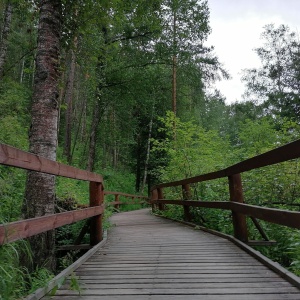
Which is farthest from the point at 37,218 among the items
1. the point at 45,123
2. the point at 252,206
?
the point at 252,206

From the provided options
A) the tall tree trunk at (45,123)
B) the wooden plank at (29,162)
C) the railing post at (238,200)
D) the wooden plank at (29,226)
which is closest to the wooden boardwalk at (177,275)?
the railing post at (238,200)

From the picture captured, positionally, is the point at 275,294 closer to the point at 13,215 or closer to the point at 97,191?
the point at 97,191

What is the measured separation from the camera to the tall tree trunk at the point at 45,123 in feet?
14.1

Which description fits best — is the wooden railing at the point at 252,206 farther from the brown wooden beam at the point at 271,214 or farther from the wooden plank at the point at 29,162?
the wooden plank at the point at 29,162

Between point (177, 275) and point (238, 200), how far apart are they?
1872mm

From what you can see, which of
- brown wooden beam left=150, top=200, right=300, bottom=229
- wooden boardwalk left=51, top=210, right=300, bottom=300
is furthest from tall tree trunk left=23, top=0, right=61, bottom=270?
brown wooden beam left=150, top=200, right=300, bottom=229

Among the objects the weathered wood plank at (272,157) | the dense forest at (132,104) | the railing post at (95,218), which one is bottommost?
the railing post at (95,218)

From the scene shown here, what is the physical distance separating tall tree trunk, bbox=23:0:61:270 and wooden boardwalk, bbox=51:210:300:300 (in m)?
0.65

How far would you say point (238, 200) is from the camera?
4.75 m

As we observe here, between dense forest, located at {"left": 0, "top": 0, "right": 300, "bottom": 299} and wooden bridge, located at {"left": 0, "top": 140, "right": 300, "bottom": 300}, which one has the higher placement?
dense forest, located at {"left": 0, "top": 0, "right": 300, "bottom": 299}

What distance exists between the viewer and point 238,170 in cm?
445

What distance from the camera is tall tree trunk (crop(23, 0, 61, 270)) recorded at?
430cm

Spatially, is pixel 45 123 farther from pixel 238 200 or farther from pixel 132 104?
pixel 132 104

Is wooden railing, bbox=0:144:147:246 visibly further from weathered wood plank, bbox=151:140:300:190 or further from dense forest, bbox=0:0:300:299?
weathered wood plank, bbox=151:140:300:190
